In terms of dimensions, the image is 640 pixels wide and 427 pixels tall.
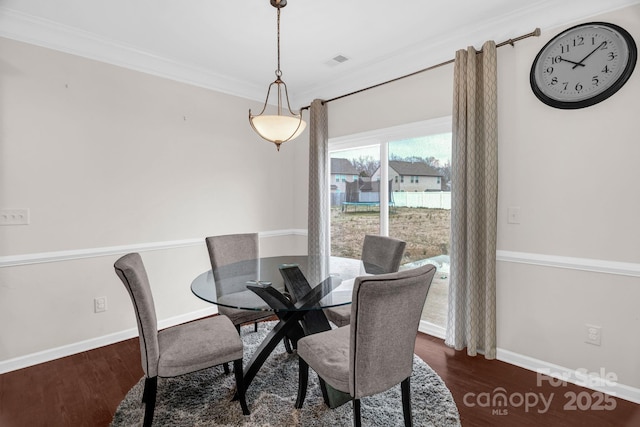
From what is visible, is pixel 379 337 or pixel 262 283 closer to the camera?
pixel 379 337

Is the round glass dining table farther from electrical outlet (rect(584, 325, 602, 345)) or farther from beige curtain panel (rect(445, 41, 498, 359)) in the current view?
electrical outlet (rect(584, 325, 602, 345))

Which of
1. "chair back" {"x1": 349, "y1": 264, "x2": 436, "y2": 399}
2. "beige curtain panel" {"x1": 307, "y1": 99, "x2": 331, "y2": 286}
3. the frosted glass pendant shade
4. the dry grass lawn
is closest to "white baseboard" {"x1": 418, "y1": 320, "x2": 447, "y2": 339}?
the dry grass lawn

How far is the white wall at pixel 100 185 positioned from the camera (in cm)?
253

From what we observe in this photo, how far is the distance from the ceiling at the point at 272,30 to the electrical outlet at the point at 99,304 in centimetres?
207

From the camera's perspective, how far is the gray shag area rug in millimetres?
1888

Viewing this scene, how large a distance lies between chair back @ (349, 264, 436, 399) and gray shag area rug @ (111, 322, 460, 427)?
47 cm

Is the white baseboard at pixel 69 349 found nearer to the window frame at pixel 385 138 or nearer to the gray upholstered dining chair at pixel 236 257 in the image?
the gray upholstered dining chair at pixel 236 257

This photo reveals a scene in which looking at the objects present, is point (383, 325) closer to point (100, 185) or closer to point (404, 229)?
point (404, 229)

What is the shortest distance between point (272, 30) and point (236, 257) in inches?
76.4

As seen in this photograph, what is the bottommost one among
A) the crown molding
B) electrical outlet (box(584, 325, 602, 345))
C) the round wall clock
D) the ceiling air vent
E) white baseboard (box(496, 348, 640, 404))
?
white baseboard (box(496, 348, 640, 404))

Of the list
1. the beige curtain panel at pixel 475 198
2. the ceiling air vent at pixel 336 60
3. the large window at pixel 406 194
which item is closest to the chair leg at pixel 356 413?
the beige curtain panel at pixel 475 198

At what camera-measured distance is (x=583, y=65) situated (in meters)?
2.21

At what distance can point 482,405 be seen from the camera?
6.74 ft

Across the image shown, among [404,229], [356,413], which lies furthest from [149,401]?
[404,229]
